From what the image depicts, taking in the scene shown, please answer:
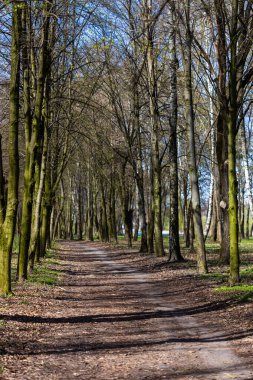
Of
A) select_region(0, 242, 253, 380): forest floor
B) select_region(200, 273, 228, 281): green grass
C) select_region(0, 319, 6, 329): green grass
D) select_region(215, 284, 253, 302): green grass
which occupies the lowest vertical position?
select_region(0, 242, 253, 380): forest floor

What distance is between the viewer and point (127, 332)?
9.14 meters

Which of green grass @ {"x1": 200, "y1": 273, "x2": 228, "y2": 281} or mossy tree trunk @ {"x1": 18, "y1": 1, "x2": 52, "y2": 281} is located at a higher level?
mossy tree trunk @ {"x1": 18, "y1": 1, "x2": 52, "y2": 281}

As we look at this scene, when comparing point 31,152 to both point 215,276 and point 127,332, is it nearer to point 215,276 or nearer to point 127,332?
point 215,276

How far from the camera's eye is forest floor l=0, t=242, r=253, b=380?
260 inches

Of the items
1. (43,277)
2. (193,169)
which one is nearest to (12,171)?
(43,277)

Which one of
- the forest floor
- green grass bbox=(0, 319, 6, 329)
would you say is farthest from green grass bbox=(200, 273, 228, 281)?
green grass bbox=(0, 319, 6, 329)

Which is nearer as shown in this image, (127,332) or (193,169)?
(127,332)

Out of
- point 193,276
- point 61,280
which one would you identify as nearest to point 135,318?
point 193,276

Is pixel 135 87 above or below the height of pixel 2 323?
→ above

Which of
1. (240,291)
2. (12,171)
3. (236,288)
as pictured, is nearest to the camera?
(12,171)

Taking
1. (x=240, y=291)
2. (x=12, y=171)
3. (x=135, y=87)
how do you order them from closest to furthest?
(x=12, y=171), (x=240, y=291), (x=135, y=87)

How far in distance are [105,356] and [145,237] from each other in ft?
73.8

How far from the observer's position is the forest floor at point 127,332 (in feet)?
21.7

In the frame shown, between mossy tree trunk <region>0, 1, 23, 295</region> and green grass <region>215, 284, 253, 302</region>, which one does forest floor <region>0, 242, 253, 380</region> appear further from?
mossy tree trunk <region>0, 1, 23, 295</region>
